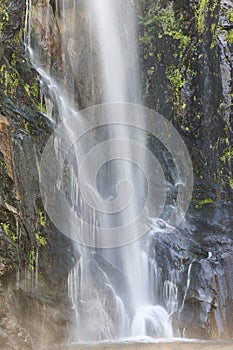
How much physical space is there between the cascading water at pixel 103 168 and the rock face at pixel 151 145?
124mm

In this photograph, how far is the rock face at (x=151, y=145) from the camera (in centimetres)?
729

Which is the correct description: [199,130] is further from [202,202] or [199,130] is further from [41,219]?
[41,219]

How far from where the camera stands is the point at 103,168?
10.6m

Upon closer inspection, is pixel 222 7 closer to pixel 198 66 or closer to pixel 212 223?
pixel 198 66

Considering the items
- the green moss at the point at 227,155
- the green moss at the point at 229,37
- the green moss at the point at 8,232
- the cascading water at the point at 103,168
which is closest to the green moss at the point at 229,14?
the green moss at the point at 229,37

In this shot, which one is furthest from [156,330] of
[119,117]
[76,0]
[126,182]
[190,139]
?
[76,0]

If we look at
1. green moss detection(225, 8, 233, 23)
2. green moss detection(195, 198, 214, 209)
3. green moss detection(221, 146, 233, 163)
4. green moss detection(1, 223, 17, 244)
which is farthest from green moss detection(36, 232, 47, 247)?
green moss detection(225, 8, 233, 23)

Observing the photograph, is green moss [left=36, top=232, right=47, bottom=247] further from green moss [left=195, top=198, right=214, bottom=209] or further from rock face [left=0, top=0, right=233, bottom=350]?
→ green moss [left=195, top=198, right=214, bottom=209]

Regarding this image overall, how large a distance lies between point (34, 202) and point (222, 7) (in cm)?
625

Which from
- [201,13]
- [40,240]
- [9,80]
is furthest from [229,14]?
[40,240]

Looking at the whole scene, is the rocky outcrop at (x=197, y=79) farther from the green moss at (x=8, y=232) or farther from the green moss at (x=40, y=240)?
the green moss at (x=8, y=232)

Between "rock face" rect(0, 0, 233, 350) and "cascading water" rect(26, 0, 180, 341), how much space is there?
4.9 inches

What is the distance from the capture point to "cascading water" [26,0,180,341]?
8078 millimetres

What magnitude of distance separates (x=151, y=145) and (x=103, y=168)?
1.33m
